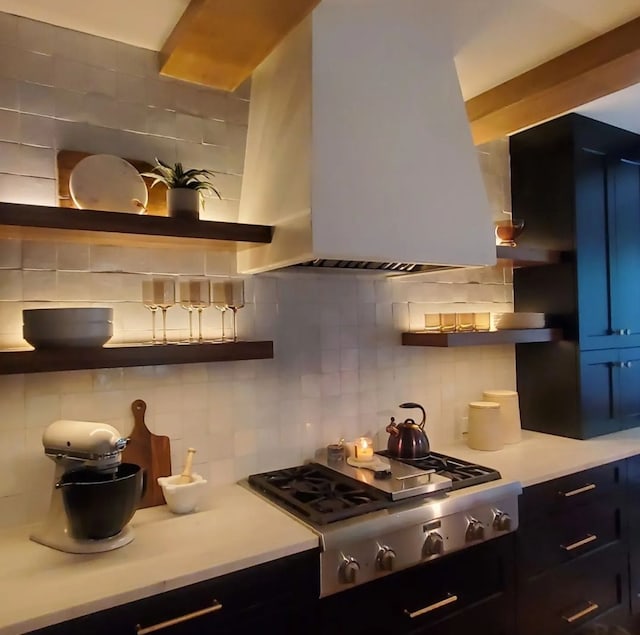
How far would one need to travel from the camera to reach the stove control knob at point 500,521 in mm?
1911

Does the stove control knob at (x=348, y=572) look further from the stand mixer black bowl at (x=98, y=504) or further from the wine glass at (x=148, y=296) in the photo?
the wine glass at (x=148, y=296)

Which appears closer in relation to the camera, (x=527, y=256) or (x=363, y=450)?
(x=363, y=450)

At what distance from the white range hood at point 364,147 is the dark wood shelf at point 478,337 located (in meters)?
0.42

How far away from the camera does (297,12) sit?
1.69 metres

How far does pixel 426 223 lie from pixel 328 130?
464 mm

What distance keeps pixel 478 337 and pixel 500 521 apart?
78cm

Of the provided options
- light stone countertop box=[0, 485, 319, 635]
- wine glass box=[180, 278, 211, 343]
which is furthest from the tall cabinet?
wine glass box=[180, 278, 211, 343]

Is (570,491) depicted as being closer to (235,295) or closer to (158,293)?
(235,295)

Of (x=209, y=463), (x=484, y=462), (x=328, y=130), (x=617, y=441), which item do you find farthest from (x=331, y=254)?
(x=617, y=441)

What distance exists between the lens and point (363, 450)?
7.15 feet

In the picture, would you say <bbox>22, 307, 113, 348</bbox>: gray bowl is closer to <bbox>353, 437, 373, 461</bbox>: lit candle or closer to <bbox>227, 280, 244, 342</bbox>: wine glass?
<bbox>227, 280, 244, 342</bbox>: wine glass

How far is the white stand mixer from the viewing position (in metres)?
1.49

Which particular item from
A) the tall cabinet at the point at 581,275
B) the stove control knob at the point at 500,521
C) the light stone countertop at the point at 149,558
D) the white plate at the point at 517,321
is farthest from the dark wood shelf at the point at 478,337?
the stove control knob at the point at 500,521

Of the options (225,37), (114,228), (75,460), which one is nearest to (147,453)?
(75,460)
